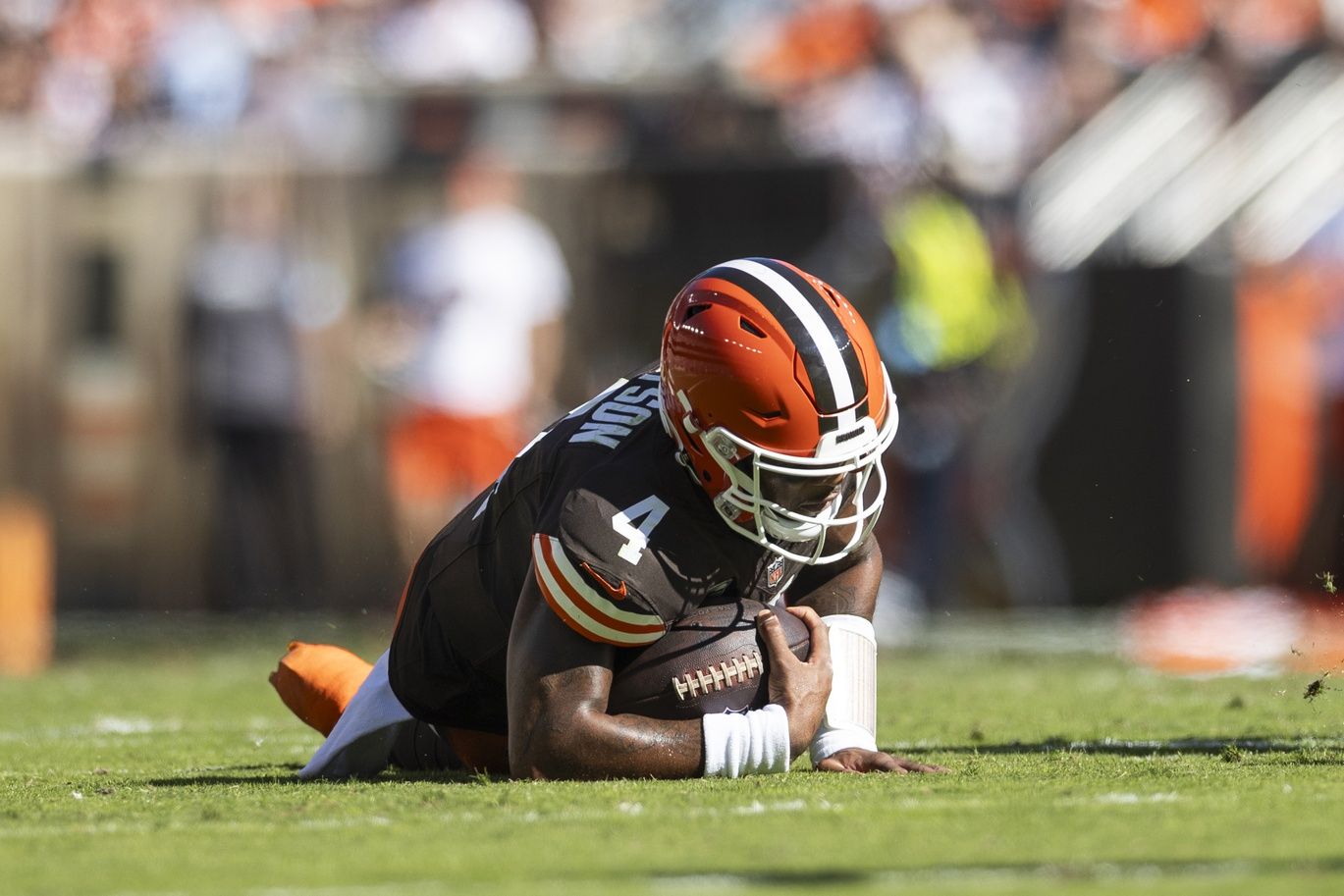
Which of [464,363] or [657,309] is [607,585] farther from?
[657,309]

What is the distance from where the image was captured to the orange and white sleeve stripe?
14.5 ft

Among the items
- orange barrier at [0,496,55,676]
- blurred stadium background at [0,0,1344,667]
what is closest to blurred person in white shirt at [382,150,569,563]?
blurred stadium background at [0,0,1344,667]

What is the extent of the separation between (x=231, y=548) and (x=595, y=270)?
8.83 ft

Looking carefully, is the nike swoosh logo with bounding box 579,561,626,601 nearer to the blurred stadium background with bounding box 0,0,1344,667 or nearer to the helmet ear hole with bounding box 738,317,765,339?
the helmet ear hole with bounding box 738,317,765,339

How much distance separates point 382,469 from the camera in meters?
11.7

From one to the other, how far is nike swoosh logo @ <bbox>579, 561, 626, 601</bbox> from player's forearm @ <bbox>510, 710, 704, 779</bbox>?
0.29m

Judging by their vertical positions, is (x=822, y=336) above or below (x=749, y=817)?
above

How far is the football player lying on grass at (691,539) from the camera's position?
14.8ft

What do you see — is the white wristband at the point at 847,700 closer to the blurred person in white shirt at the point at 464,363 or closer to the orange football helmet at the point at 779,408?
the orange football helmet at the point at 779,408

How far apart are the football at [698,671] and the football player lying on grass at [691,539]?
0.11ft

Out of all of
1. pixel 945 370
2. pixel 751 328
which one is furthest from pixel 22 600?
pixel 751 328

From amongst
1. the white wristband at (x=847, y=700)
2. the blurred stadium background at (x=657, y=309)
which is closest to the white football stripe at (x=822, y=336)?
the white wristband at (x=847, y=700)

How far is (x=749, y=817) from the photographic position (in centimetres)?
407

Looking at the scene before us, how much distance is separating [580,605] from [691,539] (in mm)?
343
